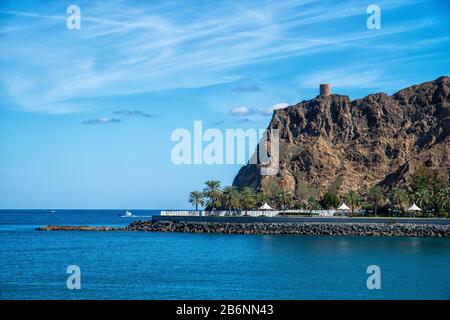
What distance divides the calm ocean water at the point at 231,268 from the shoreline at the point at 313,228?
5.17m

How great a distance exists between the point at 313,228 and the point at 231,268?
40.1 m

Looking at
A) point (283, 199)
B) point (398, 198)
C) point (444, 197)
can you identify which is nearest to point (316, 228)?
point (444, 197)

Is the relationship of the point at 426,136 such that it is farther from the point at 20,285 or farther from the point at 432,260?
the point at 20,285

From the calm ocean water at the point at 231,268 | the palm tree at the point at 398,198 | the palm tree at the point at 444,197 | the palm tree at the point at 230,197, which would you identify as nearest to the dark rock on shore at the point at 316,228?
the calm ocean water at the point at 231,268

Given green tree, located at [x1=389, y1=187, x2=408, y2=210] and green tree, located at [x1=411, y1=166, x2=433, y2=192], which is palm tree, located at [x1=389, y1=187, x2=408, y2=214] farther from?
green tree, located at [x1=411, y1=166, x2=433, y2=192]

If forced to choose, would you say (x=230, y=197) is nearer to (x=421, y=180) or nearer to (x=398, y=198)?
(x=398, y=198)

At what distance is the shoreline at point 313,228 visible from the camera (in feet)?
282

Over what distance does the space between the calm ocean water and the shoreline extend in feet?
17.0

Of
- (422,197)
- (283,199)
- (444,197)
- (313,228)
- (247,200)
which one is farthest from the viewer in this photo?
(283,199)

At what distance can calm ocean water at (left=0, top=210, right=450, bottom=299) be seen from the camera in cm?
4106

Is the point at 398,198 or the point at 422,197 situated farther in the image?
the point at 398,198

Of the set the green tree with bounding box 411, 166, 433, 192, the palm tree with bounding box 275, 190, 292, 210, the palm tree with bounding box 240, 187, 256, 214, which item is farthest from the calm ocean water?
the green tree with bounding box 411, 166, 433, 192

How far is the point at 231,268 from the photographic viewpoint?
54.0m

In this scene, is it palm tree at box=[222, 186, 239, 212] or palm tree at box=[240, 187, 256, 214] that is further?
palm tree at box=[240, 187, 256, 214]
